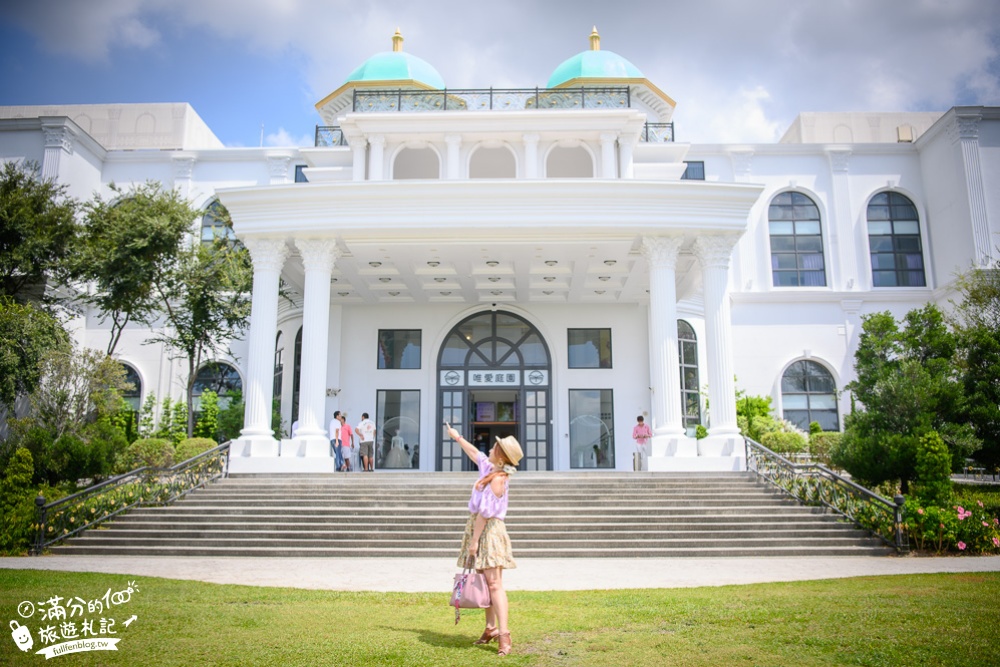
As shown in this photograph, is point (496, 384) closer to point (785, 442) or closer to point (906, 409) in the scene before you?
point (785, 442)

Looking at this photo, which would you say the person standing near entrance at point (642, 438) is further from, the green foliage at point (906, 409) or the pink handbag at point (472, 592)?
the pink handbag at point (472, 592)

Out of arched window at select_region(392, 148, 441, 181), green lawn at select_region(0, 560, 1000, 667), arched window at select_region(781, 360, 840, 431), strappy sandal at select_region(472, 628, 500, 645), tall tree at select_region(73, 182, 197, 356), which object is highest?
arched window at select_region(392, 148, 441, 181)

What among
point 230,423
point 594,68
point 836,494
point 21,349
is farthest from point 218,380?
point 836,494

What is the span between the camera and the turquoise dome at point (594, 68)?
1059 inches

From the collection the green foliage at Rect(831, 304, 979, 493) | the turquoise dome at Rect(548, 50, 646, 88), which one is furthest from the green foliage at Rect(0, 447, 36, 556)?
the turquoise dome at Rect(548, 50, 646, 88)

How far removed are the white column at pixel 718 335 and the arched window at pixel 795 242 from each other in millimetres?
11138

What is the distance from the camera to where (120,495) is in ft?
47.5

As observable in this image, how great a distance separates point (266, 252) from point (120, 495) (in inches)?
290

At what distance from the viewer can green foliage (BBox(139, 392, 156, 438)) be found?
2661 cm

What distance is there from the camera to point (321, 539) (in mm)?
13180

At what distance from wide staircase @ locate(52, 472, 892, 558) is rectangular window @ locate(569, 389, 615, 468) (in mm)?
9080

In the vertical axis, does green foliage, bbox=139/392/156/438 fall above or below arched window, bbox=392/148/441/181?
below

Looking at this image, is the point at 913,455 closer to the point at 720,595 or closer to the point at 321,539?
the point at 720,595

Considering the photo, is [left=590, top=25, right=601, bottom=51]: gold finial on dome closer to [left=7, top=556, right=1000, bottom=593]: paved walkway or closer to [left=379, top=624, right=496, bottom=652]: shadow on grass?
[left=7, top=556, right=1000, bottom=593]: paved walkway
